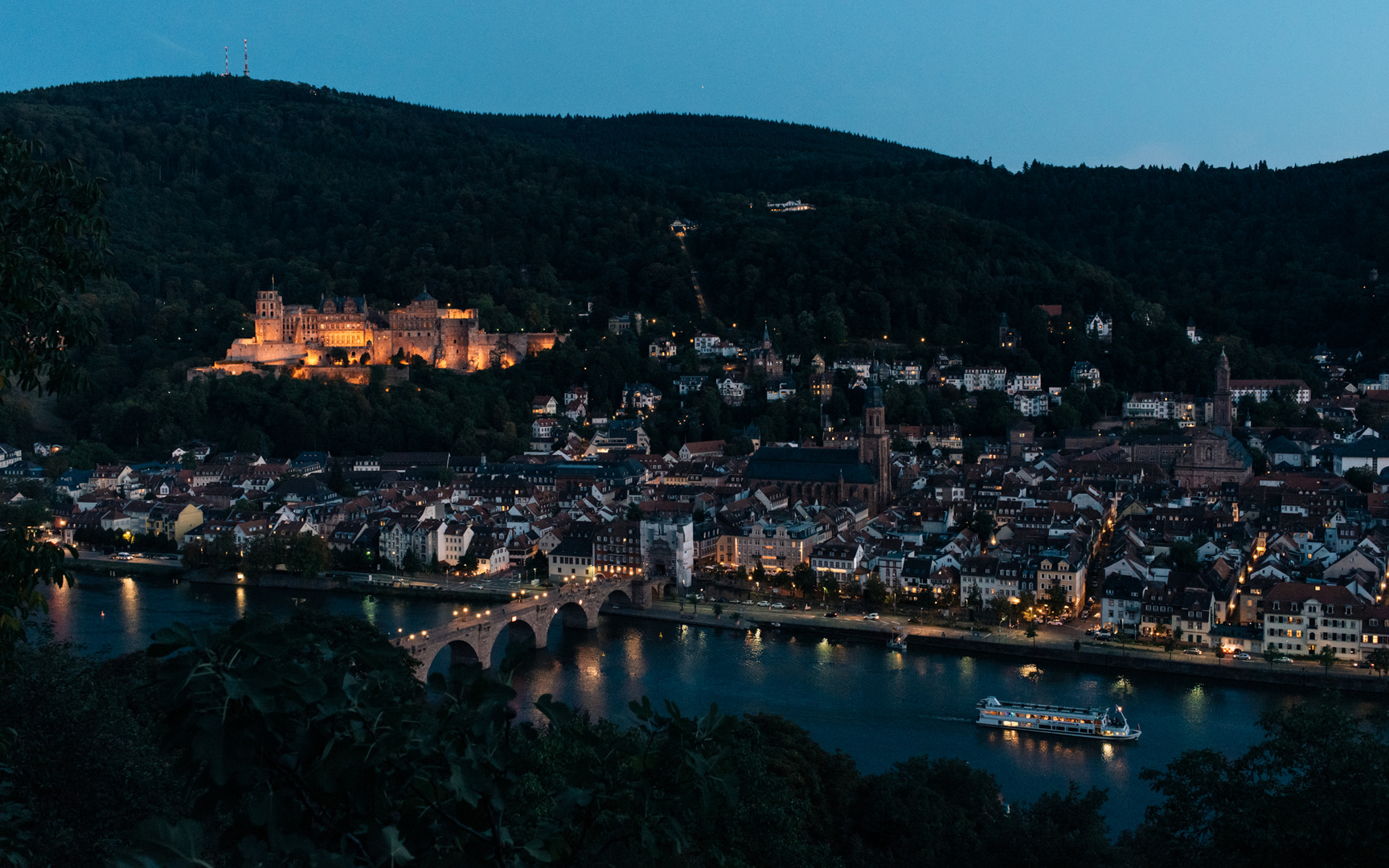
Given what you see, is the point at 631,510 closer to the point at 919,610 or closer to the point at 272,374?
the point at 919,610

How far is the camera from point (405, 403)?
31.5m

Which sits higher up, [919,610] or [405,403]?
[405,403]

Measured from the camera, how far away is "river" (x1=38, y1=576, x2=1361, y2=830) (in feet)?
39.1

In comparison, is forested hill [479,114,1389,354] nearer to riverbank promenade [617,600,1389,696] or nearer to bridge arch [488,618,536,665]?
riverbank promenade [617,600,1389,696]

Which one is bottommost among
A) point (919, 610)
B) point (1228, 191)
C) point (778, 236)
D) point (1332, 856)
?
point (919, 610)

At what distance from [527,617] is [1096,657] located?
697 cm

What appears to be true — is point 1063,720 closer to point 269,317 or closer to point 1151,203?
point 269,317

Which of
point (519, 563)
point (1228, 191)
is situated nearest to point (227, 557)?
point (519, 563)

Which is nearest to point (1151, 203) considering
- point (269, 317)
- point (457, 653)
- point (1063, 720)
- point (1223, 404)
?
point (1223, 404)

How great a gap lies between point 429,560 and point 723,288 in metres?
22.1

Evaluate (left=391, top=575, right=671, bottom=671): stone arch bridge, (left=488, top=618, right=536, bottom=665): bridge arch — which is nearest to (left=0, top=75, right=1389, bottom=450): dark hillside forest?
(left=391, top=575, right=671, bottom=671): stone arch bridge

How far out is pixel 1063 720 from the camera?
12.6 m

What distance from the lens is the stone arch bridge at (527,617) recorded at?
14.1 m

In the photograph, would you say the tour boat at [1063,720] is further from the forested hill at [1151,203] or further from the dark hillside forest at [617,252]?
the forested hill at [1151,203]
